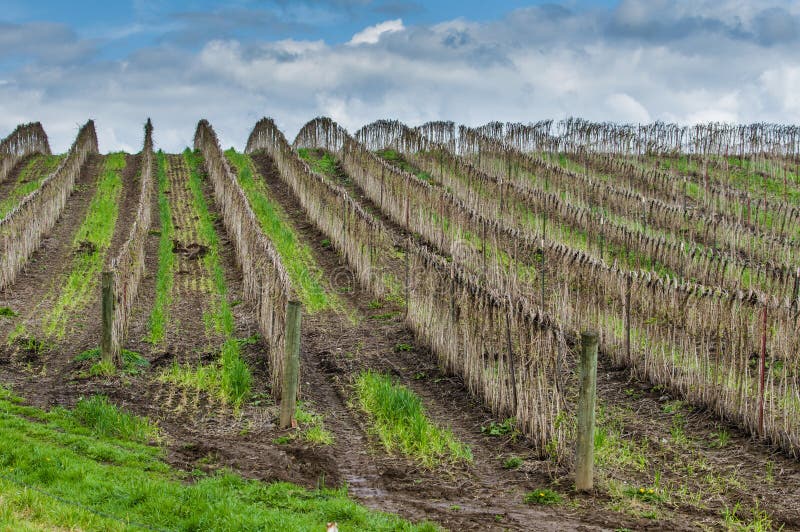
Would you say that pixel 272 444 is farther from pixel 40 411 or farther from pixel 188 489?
pixel 40 411

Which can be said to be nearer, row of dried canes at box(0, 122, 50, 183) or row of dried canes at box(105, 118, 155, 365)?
row of dried canes at box(105, 118, 155, 365)

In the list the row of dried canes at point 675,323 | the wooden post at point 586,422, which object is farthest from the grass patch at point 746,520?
the row of dried canes at point 675,323

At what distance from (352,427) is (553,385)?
2.51 metres

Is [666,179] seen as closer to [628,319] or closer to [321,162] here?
[321,162]

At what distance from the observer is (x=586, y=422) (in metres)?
7.58

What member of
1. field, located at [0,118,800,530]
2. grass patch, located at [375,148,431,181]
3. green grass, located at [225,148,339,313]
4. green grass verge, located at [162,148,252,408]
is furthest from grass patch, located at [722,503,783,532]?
grass patch, located at [375,148,431,181]

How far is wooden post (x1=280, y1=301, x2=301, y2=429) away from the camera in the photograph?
9.48m

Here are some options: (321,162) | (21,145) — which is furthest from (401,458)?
(21,145)

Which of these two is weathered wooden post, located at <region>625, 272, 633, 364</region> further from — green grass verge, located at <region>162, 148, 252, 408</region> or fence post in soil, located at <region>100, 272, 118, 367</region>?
fence post in soil, located at <region>100, 272, 118, 367</region>

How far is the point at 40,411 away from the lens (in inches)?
374

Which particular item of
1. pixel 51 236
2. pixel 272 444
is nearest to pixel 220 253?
pixel 51 236

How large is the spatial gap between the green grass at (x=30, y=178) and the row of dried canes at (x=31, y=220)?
143 centimetres

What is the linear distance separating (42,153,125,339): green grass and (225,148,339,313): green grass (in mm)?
4152

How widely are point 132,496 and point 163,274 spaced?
12205mm
